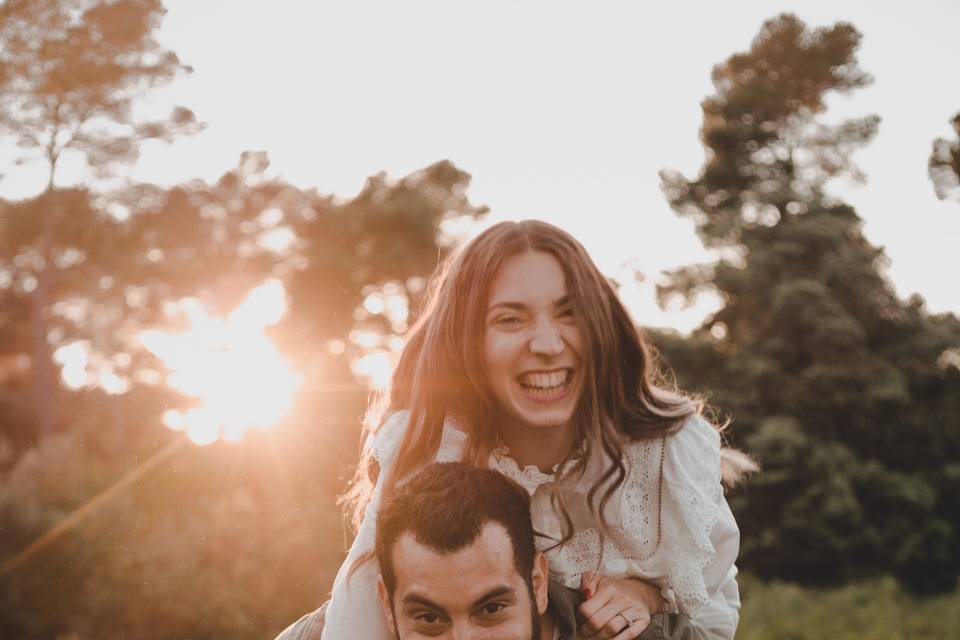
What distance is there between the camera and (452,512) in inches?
102

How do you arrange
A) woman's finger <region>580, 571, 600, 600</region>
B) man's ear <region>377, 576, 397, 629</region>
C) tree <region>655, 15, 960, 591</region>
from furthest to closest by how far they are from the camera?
tree <region>655, 15, 960, 591</region>, woman's finger <region>580, 571, 600, 600</region>, man's ear <region>377, 576, 397, 629</region>

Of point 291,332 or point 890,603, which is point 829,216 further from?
point 291,332

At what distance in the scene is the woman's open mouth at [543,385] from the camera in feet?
10.6

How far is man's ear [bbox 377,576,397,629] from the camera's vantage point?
8.95 feet

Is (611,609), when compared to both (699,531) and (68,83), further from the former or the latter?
(68,83)

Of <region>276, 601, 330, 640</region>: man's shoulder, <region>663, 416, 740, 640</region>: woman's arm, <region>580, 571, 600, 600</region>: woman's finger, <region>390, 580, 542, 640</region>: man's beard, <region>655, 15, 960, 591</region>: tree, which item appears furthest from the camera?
<region>655, 15, 960, 591</region>: tree

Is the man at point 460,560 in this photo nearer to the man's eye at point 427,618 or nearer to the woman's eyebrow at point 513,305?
the man's eye at point 427,618

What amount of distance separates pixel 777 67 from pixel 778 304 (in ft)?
18.3

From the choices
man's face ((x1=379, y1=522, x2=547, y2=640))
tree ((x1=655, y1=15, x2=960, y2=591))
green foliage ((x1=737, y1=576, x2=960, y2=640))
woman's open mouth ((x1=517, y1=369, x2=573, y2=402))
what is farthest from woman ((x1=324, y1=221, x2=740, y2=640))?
tree ((x1=655, y1=15, x2=960, y2=591))

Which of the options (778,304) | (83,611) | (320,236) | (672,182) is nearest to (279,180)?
(320,236)

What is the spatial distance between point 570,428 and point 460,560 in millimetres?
1104

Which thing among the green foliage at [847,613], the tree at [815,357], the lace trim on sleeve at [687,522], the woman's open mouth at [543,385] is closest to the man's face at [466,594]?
the woman's open mouth at [543,385]

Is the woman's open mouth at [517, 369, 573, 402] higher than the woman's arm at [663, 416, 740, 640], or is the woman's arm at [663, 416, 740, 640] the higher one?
the woman's open mouth at [517, 369, 573, 402]

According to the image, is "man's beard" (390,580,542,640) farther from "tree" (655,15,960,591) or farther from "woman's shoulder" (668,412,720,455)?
"tree" (655,15,960,591)
